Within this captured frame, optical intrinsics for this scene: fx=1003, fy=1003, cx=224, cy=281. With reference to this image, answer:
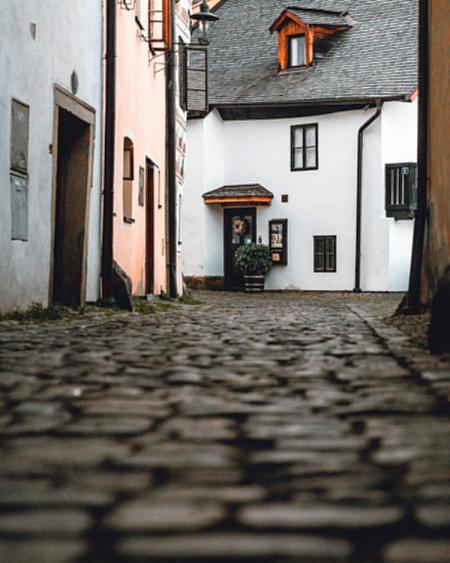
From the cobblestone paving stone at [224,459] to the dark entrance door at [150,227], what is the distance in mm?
10957

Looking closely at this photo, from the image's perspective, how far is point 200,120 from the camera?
28.5m

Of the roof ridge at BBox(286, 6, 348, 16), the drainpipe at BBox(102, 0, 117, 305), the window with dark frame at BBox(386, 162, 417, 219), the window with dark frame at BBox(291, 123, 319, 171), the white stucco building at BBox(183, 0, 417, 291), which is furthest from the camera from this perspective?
the roof ridge at BBox(286, 6, 348, 16)

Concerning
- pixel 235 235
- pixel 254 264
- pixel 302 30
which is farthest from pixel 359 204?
pixel 302 30

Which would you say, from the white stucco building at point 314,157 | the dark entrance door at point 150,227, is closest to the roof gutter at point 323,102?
the white stucco building at point 314,157

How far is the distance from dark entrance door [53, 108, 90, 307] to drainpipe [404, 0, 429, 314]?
3.75 m

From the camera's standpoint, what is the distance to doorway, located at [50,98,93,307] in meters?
11.5

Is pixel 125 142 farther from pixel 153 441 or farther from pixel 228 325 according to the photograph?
pixel 153 441

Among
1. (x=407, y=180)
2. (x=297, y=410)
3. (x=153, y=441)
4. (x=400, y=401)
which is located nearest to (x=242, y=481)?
(x=153, y=441)

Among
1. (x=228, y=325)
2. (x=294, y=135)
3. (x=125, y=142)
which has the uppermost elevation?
(x=294, y=135)

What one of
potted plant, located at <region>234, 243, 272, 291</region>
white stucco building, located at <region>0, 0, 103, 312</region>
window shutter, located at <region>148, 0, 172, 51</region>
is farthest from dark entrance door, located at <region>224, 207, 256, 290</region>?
white stucco building, located at <region>0, 0, 103, 312</region>

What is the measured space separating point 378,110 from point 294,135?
2915 mm

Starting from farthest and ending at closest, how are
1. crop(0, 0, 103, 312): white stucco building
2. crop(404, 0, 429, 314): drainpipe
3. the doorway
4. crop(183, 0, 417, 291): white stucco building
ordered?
crop(183, 0, 417, 291): white stucco building, the doorway, crop(404, 0, 429, 314): drainpipe, crop(0, 0, 103, 312): white stucco building

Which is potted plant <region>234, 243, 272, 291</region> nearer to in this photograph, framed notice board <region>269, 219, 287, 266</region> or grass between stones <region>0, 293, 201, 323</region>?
framed notice board <region>269, 219, 287, 266</region>

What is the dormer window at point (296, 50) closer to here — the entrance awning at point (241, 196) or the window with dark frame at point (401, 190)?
the entrance awning at point (241, 196)
